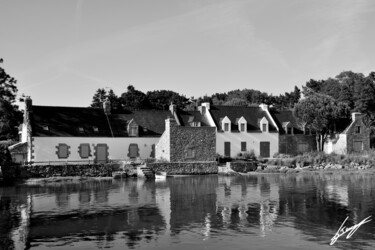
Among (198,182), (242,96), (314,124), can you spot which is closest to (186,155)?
(198,182)

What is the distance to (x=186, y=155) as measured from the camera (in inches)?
1948

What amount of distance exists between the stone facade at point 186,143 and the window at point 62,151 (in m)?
9.80

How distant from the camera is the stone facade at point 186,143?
4900cm

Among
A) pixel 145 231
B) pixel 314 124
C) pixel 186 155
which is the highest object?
pixel 314 124

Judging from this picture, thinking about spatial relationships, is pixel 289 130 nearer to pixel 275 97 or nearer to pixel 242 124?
pixel 242 124

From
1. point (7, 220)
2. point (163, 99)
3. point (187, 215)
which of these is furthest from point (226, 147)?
point (163, 99)

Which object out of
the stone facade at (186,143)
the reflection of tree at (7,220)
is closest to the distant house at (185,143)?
the stone facade at (186,143)

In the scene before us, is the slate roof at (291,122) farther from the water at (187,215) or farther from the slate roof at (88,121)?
the water at (187,215)

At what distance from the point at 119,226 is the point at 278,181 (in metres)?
22.5

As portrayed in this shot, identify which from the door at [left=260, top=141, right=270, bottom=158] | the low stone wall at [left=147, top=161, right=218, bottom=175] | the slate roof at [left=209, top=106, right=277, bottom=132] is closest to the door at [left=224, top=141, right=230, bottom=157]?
the slate roof at [left=209, top=106, right=277, bottom=132]

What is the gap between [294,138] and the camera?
191 ft

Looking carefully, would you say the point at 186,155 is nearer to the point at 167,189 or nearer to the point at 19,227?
the point at 167,189

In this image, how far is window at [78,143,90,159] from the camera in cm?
4926
